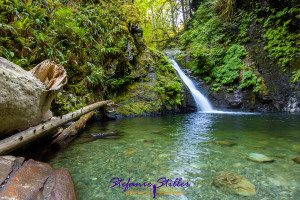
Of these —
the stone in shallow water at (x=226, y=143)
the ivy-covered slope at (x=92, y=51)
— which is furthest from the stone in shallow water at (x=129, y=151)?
the ivy-covered slope at (x=92, y=51)

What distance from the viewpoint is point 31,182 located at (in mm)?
1235

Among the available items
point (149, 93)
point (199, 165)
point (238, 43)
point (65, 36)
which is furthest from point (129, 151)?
point (238, 43)

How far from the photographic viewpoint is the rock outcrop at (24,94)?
160cm

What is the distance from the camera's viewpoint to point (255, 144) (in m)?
3.03

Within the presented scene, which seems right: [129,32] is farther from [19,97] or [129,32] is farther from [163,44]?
[163,44]

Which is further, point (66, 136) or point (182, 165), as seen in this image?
point (66, 136)

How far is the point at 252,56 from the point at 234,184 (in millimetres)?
11014

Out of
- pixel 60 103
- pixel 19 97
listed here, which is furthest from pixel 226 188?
pixel 60 103

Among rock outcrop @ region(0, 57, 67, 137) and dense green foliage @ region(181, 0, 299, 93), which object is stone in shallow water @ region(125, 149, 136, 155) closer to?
rock outcrop @ region(0, 57, 67, 137)

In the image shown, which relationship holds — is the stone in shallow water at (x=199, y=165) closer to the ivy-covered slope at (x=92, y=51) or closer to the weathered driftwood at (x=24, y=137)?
the weathered driftwood at (x=24, y=137)

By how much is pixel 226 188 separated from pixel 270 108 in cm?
968

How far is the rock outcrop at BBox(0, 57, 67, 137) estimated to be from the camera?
160 cm

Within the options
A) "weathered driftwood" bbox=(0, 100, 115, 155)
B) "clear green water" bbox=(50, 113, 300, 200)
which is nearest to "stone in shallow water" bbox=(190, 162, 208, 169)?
"clear green water" bbox=(50, 113, 300, 200)

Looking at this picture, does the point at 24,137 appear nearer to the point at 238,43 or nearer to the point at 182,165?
the point at 182,165
